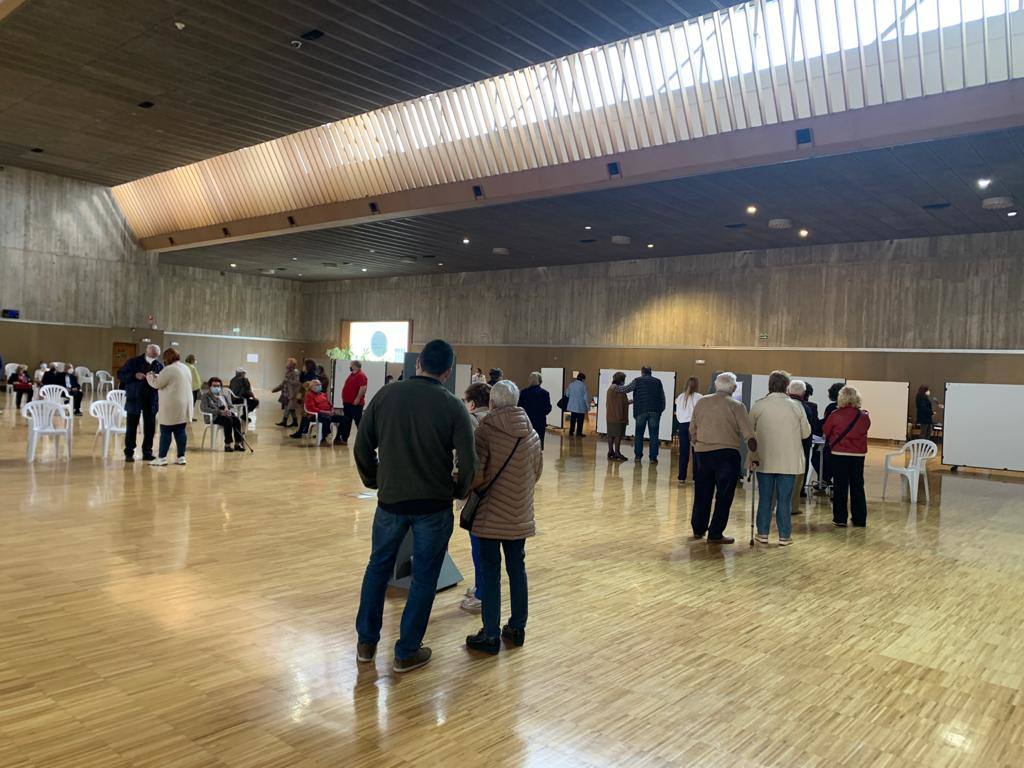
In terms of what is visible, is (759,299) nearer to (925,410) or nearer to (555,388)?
(925,410)

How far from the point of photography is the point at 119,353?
2291cm

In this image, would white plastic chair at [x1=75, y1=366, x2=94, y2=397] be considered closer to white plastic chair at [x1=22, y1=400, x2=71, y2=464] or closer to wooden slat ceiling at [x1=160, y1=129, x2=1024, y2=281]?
wooden slat ceiling at [x1=160, y1=129, x2=1024, y2=281]

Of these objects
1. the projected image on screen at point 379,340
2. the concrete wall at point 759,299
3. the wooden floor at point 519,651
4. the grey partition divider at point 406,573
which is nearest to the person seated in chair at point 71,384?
the wooden floor at point 519,651

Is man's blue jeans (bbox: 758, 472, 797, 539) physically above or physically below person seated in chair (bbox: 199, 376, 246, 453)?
below

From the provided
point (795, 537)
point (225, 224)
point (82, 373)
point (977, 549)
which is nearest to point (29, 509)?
point (795, 537)

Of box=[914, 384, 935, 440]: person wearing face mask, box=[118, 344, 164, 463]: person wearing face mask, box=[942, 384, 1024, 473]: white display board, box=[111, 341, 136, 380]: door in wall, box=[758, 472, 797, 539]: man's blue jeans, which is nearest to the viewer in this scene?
box=[758, 472, 797, 539]: man's blue jeans

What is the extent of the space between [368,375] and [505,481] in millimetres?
12664

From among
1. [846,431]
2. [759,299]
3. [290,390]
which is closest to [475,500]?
[846,431]

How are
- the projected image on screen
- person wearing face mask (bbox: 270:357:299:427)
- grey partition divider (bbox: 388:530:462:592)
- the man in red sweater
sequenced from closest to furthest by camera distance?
grey partition divider (bbox: 388:530:462:592) → the man in red sweater → person wearing face mask (bbox: 270:357:299:427) → the projected image on screen

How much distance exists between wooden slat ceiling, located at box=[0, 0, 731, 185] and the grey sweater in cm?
663

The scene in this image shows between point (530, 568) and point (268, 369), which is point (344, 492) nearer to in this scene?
point (530, 568)

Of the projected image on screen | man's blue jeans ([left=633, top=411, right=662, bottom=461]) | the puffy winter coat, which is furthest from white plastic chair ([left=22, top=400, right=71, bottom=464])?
the projected image on screen

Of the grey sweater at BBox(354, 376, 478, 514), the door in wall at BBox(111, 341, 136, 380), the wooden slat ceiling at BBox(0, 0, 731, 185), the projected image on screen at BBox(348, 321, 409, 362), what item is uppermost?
the wooden slat ceiling at BBox(0, 0, 731, 185)

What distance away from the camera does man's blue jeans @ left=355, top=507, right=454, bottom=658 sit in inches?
133
